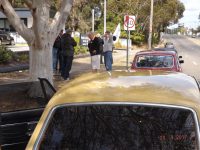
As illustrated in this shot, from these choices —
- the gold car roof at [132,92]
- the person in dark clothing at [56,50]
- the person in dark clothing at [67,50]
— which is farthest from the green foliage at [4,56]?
the gold car roof at [132,92]

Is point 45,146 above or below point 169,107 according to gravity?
below

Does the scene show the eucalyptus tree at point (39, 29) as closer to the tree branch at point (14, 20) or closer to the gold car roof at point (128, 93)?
the tree branch at point (14, 20)

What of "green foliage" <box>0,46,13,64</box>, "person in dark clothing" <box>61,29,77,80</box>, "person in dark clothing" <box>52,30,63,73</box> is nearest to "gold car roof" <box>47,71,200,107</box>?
"person in dark clothing" <box>61,29,77,80</box>

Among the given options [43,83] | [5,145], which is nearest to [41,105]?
[43,83]

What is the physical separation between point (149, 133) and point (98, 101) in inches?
17.0

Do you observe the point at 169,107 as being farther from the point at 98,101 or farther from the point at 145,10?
the point at 145,10

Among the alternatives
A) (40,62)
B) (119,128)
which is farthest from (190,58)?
(119,128)

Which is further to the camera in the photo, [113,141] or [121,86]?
[121,86]

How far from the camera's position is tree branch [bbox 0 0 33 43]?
38.4 feet

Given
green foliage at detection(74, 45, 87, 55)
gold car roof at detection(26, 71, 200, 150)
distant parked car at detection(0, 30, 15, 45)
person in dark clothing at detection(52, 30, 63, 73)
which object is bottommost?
green foliage at detection(74, 45, 87, 55)

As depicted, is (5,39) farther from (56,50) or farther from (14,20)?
(14,20)

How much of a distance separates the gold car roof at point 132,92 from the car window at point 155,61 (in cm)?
956

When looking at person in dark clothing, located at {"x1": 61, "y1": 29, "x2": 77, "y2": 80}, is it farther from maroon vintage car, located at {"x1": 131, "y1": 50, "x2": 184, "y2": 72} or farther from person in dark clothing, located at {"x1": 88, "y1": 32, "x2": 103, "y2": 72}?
maroon vintage car, located at {"x1": 131, "y1": 50, "x2": 184, "y2": 72}

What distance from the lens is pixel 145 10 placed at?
66.6m
